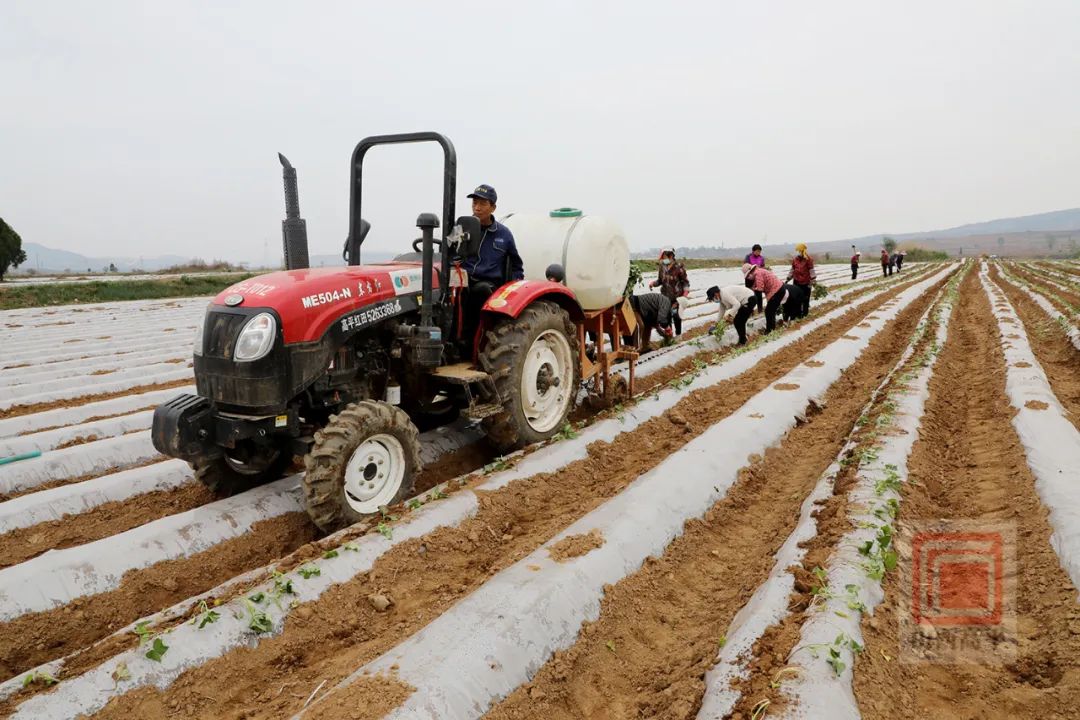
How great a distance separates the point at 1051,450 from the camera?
4.62 m

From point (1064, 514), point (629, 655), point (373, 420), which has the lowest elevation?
point (629, 655)

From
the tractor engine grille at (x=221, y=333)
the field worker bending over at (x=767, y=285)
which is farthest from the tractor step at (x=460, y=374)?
the field worker bending over at (x=767, y=285)

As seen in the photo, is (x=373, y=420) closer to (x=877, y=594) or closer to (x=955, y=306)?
(x=877, y=594)

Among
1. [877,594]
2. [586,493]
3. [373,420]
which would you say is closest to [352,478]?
[373,420]

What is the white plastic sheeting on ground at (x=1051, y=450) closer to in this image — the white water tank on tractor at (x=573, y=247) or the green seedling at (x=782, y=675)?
the green seedling at (x=782, y=675)

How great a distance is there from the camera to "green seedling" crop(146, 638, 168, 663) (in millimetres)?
2445

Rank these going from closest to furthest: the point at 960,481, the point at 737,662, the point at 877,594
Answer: the point at 737,662 → the point at 877,594 → the point at 960,481

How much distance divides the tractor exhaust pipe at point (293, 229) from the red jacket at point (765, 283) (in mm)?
8495

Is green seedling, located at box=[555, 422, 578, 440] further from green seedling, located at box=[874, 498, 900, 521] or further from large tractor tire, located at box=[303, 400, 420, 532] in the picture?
green seedling, located at box=[874, 498, 900, 521]

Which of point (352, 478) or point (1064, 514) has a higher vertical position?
point (352, 478)

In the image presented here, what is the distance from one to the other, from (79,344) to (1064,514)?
12.8 m

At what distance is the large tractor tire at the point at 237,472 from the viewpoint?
4.01m

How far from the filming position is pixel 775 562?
133 inches

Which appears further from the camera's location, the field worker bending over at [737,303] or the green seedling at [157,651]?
the field worker bending over at [737,303]
